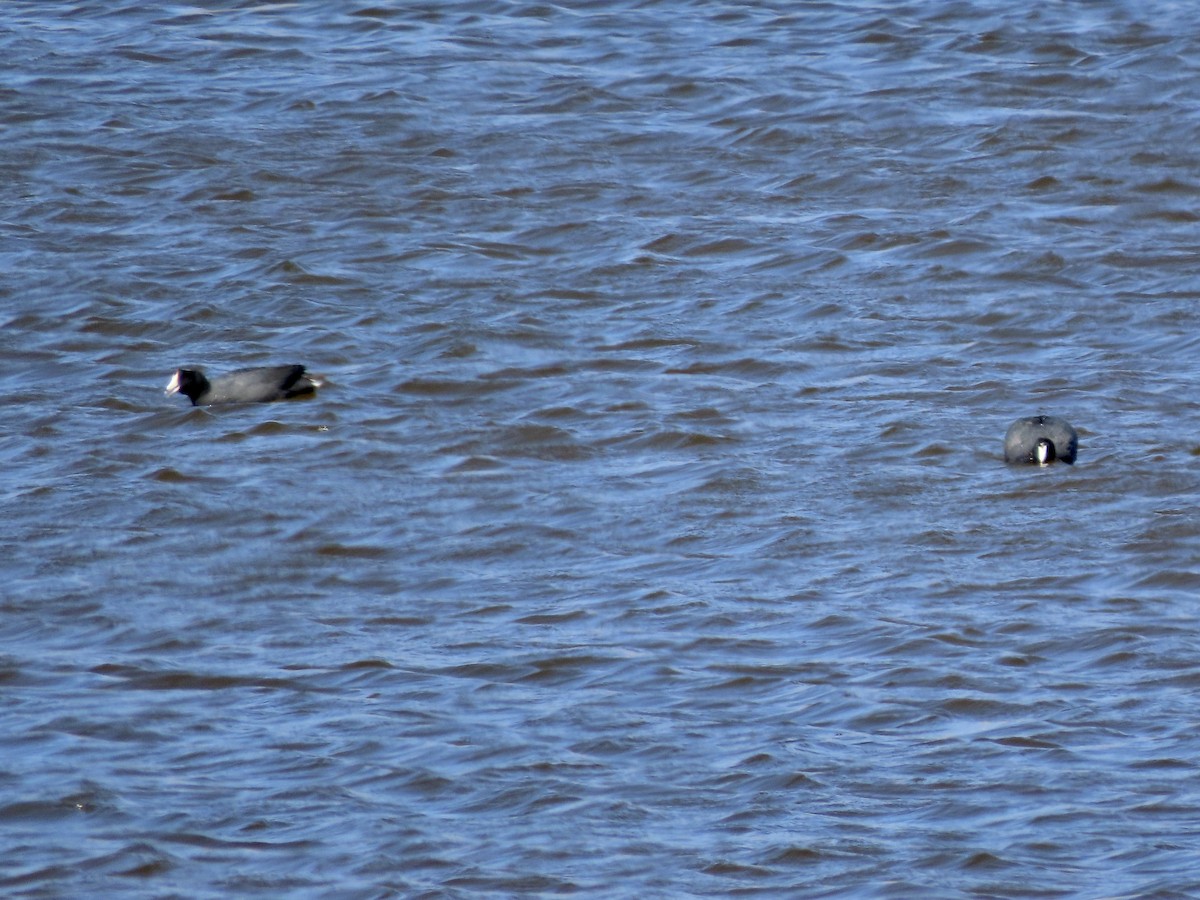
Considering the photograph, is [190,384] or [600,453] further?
[190,384]

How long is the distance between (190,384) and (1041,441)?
12.1 ft

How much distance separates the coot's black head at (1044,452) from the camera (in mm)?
8359

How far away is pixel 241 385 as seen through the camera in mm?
9727

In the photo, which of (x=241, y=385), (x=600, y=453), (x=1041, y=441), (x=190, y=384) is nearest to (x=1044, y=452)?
(x=1041, y=441)

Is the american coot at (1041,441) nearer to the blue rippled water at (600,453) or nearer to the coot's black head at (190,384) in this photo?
the blue rippled water at (600,453)

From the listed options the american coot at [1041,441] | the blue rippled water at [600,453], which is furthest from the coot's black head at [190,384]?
the american coot at [1041,441]

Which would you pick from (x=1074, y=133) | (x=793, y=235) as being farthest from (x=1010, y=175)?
(x=793, y=235)

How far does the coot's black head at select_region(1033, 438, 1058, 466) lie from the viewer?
836cm

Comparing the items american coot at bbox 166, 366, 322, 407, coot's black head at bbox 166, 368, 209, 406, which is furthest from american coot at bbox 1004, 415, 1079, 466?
coot's black head at bbox 166, 368, 209, 406

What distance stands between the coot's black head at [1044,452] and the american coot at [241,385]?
10.9ft

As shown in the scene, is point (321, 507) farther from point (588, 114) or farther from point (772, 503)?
point (588, 114)

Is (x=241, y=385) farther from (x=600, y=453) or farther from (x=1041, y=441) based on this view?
(x=1041, y=441)

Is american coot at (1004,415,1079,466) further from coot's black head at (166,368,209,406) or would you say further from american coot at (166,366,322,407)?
coot's black head at (166,368,209,406)

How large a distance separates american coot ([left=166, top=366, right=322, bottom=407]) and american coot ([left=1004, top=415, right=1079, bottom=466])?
3.18m
